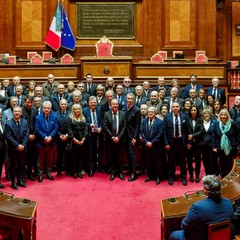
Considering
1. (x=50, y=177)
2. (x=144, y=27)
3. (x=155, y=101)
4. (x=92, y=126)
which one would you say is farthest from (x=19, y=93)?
(x=144, y=27)

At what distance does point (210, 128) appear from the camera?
22.0ft

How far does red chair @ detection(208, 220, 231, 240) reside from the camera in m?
3.26

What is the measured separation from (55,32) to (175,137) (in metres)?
6.00

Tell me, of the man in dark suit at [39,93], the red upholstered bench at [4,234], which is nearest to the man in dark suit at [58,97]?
the man in dark suit at [39,93]

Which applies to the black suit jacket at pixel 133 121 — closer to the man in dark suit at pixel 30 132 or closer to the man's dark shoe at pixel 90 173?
the man's dark shoe at pixel 90 173

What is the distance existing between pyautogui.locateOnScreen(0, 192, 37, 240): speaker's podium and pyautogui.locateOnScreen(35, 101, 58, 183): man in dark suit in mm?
2904

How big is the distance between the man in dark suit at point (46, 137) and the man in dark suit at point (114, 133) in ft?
2.73

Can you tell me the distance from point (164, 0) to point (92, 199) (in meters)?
7.69

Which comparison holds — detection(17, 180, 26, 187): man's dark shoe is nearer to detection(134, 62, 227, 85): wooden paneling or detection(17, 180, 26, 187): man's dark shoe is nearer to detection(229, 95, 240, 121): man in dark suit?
detection(229, 95, 240, 121): man in dark suit

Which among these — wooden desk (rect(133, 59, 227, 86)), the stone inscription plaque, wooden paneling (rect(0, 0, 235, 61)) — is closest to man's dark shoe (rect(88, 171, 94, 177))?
wooden desk (rect(133, 59, 227, 86))

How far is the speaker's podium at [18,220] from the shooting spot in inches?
146

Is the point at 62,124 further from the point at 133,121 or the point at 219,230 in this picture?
the point at 219,230

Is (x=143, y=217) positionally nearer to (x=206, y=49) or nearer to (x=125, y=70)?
(x=125, y=70)

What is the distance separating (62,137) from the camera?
6980mm
